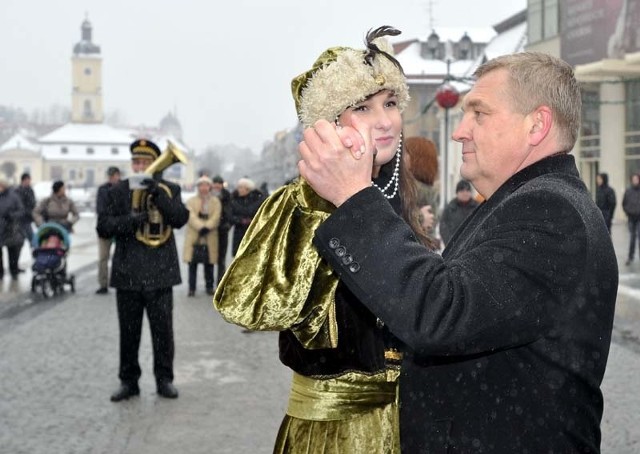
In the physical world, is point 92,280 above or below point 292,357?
below

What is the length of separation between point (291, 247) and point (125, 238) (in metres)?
4.62

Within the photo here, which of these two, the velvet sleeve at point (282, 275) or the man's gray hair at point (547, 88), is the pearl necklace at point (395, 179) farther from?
the man's gray hair at point (547, 88)

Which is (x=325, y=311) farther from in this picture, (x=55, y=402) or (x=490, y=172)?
(x=55, y=402)

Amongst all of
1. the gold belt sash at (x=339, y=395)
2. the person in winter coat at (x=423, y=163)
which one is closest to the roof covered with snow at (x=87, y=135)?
the person in winter coat at (x=423, y=163)

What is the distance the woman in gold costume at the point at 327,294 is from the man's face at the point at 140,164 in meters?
4.32

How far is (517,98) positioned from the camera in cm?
192

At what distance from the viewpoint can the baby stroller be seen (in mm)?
13008

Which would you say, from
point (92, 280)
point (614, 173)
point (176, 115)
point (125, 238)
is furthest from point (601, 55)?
point (176, 115)

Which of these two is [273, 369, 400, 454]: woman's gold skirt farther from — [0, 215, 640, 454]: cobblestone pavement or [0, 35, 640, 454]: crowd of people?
[0, 215, 640, 454]: cobblestone pavement

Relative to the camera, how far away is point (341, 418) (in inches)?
102

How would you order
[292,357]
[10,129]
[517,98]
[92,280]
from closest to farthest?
[517,98] < [292,357] < [92,280] < [10,129]

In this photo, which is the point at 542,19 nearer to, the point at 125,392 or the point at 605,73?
the point at 605,73

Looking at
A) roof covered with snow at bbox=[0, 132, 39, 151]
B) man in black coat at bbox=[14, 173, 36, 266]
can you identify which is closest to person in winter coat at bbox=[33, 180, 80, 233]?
man in black coat at bbox=[14, 173, 36, 266]

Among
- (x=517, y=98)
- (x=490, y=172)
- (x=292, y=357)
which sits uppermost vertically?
(x=517, y=98)
